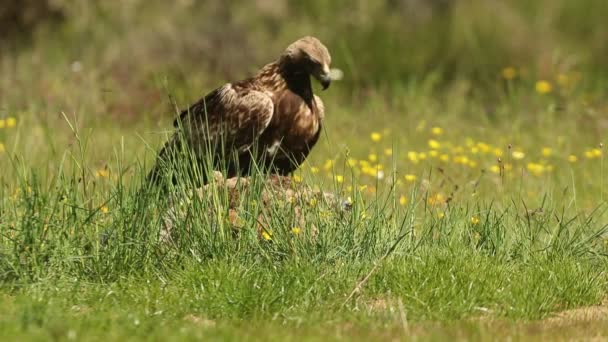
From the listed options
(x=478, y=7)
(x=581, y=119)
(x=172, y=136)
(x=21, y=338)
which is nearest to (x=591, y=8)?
(x=478, y=7)

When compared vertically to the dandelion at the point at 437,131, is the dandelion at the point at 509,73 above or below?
above

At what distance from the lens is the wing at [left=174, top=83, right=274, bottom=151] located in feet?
25.8

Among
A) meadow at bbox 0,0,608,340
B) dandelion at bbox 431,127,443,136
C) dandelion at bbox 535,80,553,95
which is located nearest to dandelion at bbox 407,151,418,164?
meadow at bbox 0,0,608,340

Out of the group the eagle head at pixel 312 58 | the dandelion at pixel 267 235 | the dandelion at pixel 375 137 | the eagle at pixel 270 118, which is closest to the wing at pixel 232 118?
the eagle at pixel 270 118

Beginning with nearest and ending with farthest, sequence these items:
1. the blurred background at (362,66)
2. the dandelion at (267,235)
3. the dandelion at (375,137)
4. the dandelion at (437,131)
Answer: the dandelion at (267,235)
the dandelion at (375,137)
the dandelion at (437,131)
the blurred background at (362,66)

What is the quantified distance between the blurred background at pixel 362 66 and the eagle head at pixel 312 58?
2279mm

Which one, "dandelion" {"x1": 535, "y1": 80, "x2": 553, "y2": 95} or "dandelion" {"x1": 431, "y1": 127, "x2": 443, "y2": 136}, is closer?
"dandelion" {"x1": 431, "y1": 127, "x2": 443, "y2": 136}

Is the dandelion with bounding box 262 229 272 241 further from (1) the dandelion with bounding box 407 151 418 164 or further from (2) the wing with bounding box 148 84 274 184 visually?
(1) the dandelion with bounding box 407 151 418 164

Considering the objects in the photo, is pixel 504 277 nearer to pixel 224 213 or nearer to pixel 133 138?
pixel 224 213

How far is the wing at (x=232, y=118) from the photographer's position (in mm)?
7879

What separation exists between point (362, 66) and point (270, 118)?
6003mm

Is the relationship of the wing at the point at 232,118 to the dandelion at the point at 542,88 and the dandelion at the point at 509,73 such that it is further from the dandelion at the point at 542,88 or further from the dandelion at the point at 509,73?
the dandelion at the point at 509,73

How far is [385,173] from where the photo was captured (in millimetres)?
10016

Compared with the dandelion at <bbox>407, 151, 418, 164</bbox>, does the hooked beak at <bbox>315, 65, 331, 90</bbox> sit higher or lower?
higher
